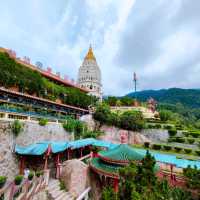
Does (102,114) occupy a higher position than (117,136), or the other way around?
(102,114)

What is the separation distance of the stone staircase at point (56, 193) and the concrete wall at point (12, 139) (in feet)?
11.1

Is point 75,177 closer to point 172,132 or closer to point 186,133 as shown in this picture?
point 172,132

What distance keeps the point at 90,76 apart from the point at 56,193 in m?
42.6

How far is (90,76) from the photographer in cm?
5059

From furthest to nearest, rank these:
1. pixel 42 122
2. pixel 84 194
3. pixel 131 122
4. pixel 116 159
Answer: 1. pixel 131 122
2. pixel 42 122
3. pixel 84 194
4. pixel 116 159

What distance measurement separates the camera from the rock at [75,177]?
11.1 metres

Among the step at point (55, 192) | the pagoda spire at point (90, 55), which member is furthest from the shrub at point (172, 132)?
the pagoda spire at point (90, 55)

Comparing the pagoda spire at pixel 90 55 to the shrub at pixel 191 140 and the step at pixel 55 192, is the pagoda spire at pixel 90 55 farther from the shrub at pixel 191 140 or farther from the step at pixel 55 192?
the step at pixel 55 192

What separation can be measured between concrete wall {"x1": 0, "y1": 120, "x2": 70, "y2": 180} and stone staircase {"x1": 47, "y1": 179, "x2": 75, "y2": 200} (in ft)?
11.1

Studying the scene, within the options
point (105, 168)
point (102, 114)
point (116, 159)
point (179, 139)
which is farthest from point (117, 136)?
point (116, 159)

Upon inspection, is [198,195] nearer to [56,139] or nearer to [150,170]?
[150,170]

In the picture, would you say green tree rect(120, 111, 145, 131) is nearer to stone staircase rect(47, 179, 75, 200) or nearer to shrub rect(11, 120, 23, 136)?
stone staircase rect(47, 179, 75, 200)

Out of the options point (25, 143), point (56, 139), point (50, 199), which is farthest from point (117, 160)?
point (56, 139)

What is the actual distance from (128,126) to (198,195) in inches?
857
